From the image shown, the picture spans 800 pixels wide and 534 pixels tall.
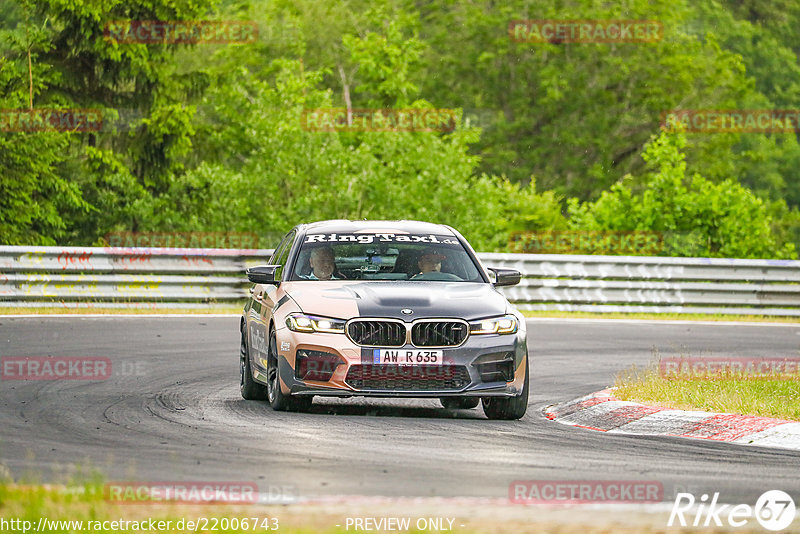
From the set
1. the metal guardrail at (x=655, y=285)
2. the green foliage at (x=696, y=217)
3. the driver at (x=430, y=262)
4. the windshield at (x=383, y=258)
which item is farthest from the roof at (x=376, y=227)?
the green foliage at (x=696, y=217)

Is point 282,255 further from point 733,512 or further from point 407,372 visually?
point 733,512

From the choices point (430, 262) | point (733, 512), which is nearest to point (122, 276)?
point (430, 262)

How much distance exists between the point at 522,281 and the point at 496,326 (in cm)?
1268

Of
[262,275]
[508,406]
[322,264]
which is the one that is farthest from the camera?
[322,264]

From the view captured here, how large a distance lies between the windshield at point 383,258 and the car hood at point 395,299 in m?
0.38

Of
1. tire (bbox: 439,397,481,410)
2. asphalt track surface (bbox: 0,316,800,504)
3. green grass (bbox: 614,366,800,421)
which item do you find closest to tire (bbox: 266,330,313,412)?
asphalt track surface (bbox: 0,316,800,504)

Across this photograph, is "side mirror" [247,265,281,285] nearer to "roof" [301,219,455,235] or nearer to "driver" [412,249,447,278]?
"roof" [301,219,455,235]

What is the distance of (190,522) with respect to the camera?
246 inches

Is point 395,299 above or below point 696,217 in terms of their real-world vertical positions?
above

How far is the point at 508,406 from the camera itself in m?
11.1

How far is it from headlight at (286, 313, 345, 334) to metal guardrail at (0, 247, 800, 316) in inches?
447

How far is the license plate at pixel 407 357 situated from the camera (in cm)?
1060

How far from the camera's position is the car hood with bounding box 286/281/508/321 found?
1073 cm

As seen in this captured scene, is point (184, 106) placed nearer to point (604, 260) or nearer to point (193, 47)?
point (193, 47)
